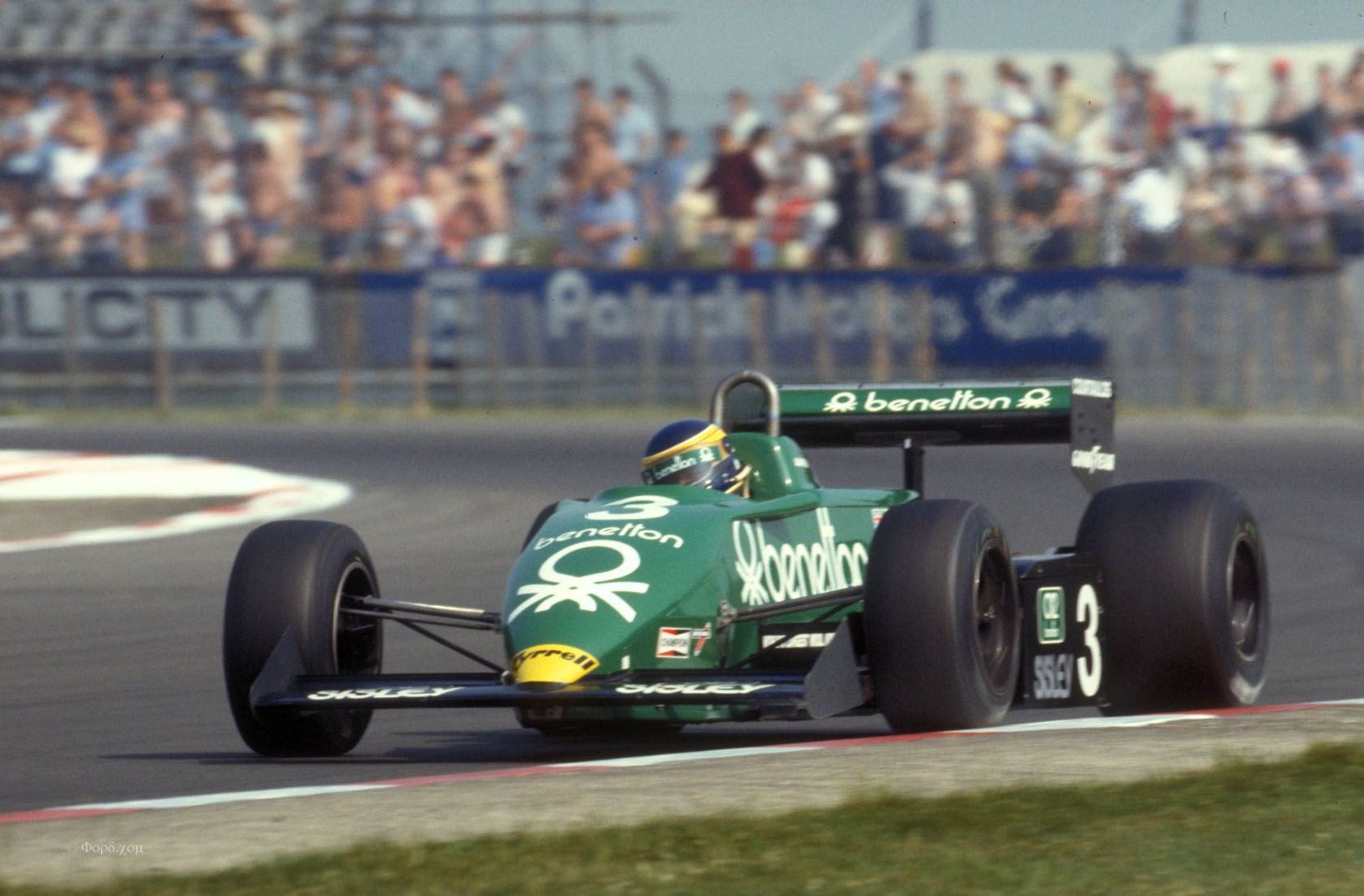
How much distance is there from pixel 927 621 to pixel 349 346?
15.0 metres

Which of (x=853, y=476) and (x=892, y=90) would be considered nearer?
(x=853, y=476)

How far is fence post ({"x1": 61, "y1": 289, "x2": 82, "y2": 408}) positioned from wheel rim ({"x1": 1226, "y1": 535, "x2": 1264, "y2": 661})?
1483 centimetres

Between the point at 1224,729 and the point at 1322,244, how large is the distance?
14.5m

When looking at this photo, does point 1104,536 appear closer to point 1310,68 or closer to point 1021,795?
point 1021,795

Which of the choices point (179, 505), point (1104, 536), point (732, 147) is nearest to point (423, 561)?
point (179, 505)

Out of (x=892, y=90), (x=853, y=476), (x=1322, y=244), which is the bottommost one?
(x=853, y=476)

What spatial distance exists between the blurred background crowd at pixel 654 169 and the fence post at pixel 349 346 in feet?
1.23

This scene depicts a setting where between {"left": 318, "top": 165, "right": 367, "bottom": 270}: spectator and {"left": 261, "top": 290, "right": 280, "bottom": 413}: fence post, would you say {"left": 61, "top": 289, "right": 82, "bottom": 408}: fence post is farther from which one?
{"left": 318, "top": 165, "right": 367, "bottom": 270}: spectator

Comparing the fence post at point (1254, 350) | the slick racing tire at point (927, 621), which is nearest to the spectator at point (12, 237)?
the fence post at point (1254, 350)

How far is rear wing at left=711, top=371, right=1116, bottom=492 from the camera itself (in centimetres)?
838

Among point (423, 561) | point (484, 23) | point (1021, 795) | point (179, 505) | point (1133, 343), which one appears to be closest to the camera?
point (1021, 795)

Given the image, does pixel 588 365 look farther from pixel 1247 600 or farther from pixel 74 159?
pixel 1247 600

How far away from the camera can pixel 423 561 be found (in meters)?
12.8

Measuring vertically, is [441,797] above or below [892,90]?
below
